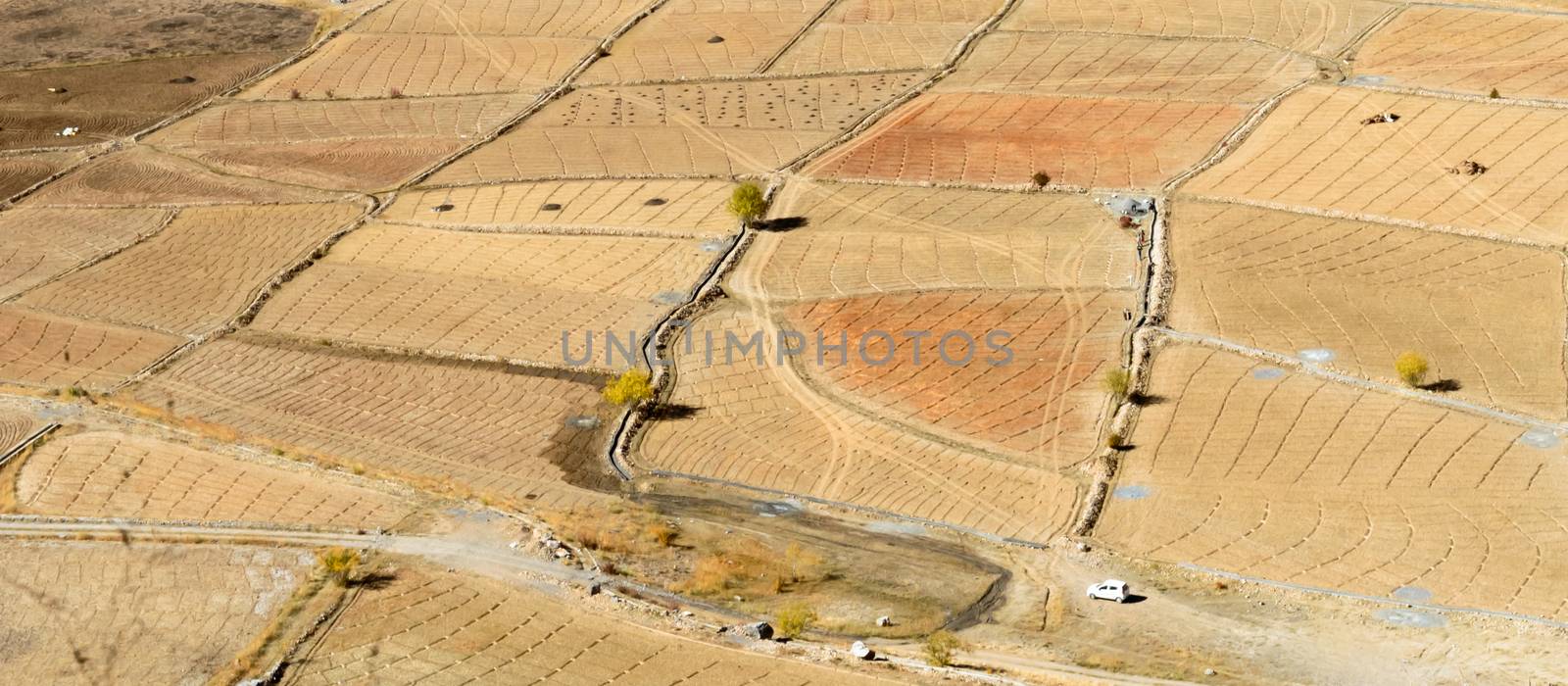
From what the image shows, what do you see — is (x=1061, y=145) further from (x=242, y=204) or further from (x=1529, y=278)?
(x=242, y=204)

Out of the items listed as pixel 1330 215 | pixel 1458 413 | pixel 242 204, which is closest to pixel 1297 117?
pixel 1330 215

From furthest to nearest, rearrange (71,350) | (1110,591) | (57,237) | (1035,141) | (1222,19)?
(1222,19) < (1035,141) < (57,237) < (71,350) < (1110,591)

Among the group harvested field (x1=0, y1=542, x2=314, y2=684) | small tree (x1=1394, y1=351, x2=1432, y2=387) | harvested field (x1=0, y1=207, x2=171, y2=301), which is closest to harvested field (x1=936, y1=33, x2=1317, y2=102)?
small tree (x1=1394, y1=351, x2=1432, y2=387)

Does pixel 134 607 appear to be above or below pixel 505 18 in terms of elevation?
below

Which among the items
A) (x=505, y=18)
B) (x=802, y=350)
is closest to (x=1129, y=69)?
(x=802, y=350)

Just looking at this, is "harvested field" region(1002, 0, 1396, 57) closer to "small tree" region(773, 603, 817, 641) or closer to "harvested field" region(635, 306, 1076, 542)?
"harvested field" region(635, 306, 1076, 542)

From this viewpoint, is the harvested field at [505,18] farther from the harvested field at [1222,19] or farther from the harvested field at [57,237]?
the harvested field at [57,237]

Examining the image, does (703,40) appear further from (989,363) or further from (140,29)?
(989,363)
